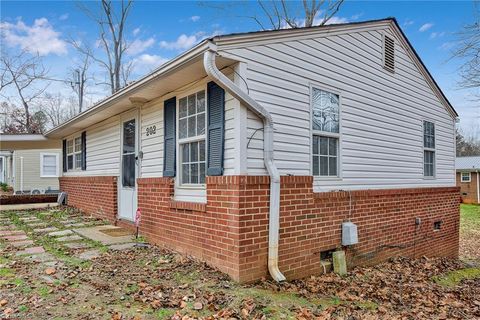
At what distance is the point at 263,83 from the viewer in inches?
189

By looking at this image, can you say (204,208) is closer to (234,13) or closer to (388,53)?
(388,53)

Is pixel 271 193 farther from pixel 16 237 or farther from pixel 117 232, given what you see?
pixel 16 237

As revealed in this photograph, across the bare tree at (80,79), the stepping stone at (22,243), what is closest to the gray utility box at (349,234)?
the stepping stone at (22,243)

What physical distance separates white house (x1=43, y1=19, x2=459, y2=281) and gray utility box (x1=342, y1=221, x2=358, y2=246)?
109 mm

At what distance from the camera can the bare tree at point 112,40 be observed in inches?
814

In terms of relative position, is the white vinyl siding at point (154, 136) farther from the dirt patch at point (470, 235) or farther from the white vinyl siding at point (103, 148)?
the dirt patch at point (470, 235)

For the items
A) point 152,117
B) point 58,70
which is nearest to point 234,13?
point 152,117

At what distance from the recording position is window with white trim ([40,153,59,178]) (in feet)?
70.0

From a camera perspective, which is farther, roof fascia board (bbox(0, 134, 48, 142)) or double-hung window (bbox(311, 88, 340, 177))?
roof fascia board (bbox(0, 134, 48, 142))

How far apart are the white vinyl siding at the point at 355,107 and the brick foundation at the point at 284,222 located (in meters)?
0.31

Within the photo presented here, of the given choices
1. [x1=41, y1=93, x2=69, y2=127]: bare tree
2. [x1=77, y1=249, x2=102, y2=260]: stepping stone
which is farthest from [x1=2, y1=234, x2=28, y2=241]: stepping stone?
[x1=41, y1=93, x2=69, y2=127]: bare tree

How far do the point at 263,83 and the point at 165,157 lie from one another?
2.26 m

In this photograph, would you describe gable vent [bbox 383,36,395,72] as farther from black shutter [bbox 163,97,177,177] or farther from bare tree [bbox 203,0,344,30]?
bare tree [bbox 203,0,344,30]

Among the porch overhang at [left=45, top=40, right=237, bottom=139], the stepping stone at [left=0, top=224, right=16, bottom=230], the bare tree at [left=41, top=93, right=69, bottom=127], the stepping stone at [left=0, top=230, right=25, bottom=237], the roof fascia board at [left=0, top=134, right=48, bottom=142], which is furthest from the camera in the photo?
the bare tree at [left=41, top=93, right=69, bottom=127]
